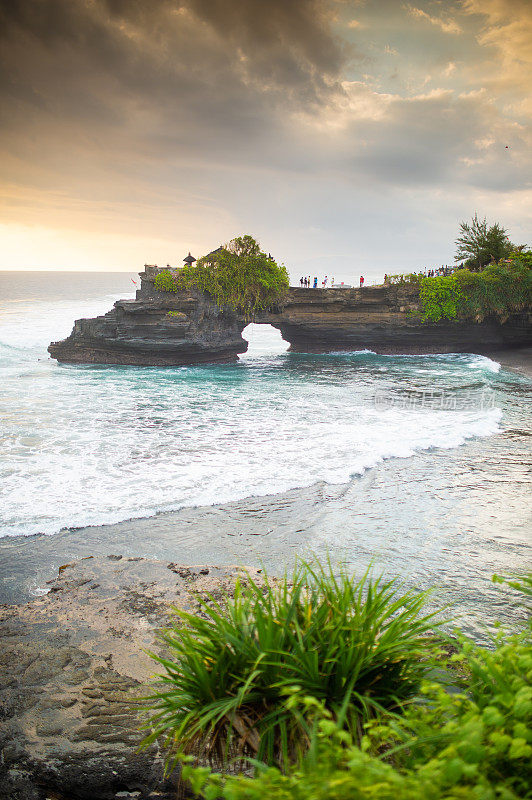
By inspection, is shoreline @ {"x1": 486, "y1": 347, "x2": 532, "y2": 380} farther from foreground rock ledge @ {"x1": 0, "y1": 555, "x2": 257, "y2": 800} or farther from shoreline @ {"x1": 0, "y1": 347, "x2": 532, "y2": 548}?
foreground rock ledge @ {"x1": 0, "y1": 555, "x2": 257, "y2": 800}

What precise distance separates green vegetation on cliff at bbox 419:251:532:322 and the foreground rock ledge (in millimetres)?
31432

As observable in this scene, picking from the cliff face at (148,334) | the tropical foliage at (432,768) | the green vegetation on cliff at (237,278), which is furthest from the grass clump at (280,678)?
the green vegetation on cliff at (237,278)

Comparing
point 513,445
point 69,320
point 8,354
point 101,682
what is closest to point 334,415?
point 513,445

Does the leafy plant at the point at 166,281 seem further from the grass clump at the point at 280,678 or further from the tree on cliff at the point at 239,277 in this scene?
the grass clump at the point at 280,678

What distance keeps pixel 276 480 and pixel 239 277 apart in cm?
2479

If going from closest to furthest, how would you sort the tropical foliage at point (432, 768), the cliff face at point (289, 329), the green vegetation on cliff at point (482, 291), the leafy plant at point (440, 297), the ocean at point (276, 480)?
the tropical foliage at point (432, 768) < the ocean at point (276, 480) < the cliff face at point (289, 329) < the green vegetation on cliff at point (482, 291) < the leafy plant at point (440, 297)

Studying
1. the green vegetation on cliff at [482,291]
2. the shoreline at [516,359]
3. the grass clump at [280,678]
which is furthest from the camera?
the green vegetation on cliff at [482,291]

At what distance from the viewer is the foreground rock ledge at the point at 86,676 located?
132 inches

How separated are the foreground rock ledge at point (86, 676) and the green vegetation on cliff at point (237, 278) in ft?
90.7

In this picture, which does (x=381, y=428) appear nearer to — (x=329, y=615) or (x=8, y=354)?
(x=329, y=615)

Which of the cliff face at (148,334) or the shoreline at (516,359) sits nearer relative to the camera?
the shoreline at (516,359)

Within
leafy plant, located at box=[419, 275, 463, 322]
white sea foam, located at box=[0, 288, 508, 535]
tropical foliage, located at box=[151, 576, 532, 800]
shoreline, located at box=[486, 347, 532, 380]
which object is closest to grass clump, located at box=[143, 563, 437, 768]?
tropical foliage, located at box=[151, 576, 532, 800]

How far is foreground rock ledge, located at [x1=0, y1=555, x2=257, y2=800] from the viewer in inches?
132

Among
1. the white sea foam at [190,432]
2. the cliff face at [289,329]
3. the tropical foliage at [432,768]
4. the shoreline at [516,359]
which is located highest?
the cliff face at [289,329]
